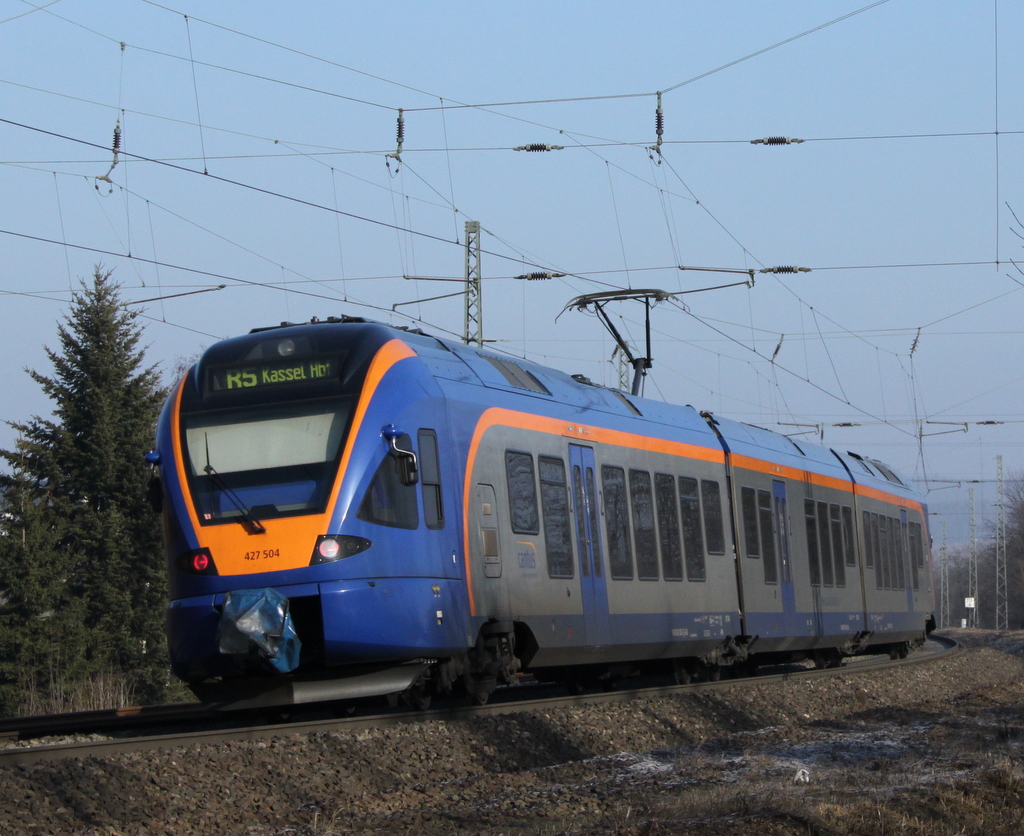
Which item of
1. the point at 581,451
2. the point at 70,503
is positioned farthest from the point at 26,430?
the point at 581,451

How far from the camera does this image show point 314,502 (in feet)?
35.2

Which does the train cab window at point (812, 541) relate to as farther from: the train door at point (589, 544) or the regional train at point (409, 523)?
the train door at point (589, 544)

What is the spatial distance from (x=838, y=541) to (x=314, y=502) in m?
12.9

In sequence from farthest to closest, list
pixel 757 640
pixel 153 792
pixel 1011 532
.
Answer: pixel 1011 532
pixel 757 640
pixel 153 792

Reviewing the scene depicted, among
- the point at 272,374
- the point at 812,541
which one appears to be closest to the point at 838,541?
the point at 812,541

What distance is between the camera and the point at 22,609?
116 ft

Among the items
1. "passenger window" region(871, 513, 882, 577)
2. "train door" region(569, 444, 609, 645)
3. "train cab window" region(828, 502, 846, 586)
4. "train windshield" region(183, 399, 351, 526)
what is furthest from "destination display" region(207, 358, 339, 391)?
"passenger window" region(871, 513, 882, 577)

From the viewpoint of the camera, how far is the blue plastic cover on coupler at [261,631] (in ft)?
34.0

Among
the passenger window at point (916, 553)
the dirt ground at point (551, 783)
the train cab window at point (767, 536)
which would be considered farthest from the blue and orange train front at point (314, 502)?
the passenger window at point (916, 553)

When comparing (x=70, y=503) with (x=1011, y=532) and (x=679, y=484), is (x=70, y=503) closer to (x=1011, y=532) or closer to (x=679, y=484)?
(x=679, y=484)

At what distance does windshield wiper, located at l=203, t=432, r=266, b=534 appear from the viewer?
10.8 m

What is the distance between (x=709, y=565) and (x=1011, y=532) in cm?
9740

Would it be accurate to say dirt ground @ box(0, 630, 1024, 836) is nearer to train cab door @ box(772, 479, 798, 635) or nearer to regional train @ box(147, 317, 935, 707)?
regional train @ box(147, 317, 935, 707)

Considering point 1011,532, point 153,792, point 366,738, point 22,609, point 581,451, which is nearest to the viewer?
point 153,792
